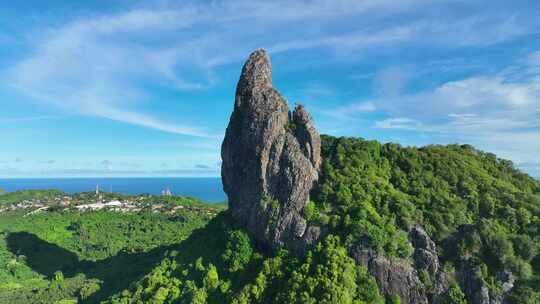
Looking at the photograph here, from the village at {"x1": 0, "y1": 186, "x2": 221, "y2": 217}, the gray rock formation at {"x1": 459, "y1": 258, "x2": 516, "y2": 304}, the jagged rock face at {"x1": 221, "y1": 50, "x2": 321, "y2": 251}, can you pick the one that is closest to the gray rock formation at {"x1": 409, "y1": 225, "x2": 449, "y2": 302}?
the gray rock formation at {"x1": 459, "y1": 258, "x2": 516, "y2": 304}

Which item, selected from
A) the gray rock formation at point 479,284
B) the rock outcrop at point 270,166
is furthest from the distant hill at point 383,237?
the rock outcrop at point 270,166

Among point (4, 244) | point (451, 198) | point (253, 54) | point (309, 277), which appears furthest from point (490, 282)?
point (4, 244)

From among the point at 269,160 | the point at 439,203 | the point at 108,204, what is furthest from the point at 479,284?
the point at 108,204

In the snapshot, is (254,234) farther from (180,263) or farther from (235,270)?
(180,263)

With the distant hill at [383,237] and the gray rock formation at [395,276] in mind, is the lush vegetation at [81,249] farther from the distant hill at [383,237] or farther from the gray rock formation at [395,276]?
the gray rock formation at [395,276]

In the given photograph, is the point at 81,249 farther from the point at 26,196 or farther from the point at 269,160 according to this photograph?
the point at 26,196

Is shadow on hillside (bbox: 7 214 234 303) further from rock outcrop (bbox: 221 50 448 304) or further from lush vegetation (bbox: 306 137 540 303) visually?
lush vegetation (bbox: 306 137 540 303)
